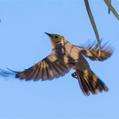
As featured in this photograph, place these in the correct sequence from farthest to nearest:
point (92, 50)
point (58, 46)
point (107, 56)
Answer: point (58, 46), point (92, 50), point (107, 56)

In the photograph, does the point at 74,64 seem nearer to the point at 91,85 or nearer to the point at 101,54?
the point at 91,85

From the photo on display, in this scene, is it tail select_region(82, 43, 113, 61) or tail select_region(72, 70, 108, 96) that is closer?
tail select_region(82, 43, 113, 61)

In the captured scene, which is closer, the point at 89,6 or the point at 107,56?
the point at 89,6

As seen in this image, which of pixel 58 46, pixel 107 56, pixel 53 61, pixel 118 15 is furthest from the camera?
pixel 53 61

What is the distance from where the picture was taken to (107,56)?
684mm

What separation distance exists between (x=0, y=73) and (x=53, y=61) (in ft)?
2.09

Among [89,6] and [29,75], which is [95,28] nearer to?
[89,6]

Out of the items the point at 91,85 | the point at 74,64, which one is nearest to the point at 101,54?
the point at 74,64

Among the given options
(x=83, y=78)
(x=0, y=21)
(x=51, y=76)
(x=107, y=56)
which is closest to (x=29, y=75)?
(x=51, y=76)

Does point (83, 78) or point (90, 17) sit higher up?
point (83, 78)

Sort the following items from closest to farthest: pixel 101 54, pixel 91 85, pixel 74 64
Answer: pixel 101 54
pixel 74 64
pixel 91 85

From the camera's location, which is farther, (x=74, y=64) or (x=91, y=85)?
(x=91, y=85)

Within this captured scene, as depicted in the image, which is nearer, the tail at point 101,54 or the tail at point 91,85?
the tail at point 101,54

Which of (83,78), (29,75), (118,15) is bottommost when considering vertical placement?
(118,15)
